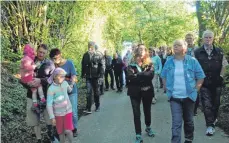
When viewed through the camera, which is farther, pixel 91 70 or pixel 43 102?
pixel 91 70

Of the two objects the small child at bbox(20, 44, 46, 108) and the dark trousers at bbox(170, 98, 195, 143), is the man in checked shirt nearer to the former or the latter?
the dark trousers at bbox(170, 98, 195, 143)

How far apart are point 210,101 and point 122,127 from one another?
7.82ft

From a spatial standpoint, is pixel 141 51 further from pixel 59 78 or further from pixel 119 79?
pixel 119 79

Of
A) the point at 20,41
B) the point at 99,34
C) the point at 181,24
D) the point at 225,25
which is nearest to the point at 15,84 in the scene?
the point at 20,41

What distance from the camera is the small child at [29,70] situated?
7262 millimetres

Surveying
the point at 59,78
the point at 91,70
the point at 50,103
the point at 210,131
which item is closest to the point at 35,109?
the point at 50,103

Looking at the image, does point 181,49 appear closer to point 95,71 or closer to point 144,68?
point 144,68

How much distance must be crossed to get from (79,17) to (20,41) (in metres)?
3.36

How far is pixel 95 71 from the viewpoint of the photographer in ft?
39.7

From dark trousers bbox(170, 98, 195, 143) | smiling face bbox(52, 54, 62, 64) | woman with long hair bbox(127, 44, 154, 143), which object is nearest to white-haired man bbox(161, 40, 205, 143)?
dark trousers bbox(170, 98, 195, 143)

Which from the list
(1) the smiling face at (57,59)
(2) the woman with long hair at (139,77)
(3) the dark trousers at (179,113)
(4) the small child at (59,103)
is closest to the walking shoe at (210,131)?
(3) the dark trousers at (179,113)

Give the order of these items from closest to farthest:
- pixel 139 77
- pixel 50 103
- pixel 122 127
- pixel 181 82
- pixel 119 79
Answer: pixel 50 103
pixel 181 82
pixel 139 77
pixel 122 127
pixel 119 79

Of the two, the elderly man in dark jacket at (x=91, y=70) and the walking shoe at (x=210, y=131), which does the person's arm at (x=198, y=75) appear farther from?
the elderly man in dark jacket at (x=91, y=70)

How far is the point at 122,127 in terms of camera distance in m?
9.94
